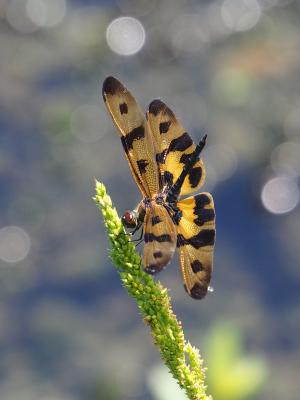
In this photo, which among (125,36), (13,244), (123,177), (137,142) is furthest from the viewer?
(125,36)

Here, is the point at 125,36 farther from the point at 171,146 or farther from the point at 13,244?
the point at 171,146

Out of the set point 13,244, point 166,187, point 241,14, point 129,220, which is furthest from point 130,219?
point 241,14

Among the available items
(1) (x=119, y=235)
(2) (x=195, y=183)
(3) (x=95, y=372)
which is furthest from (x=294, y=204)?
(1) (x=119, y=235)

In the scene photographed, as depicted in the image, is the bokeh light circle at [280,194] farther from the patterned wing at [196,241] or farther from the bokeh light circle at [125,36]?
the patterned wing at [196,241]

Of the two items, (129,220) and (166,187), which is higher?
(166,187)

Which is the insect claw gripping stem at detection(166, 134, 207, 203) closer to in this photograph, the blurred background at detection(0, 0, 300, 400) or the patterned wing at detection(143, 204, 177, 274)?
the patterned wing at detection(143, 204, 177, 274)

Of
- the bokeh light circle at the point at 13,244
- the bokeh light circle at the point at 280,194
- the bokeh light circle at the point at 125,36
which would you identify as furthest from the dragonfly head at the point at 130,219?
the bokeh light circle at the point at 125,36
